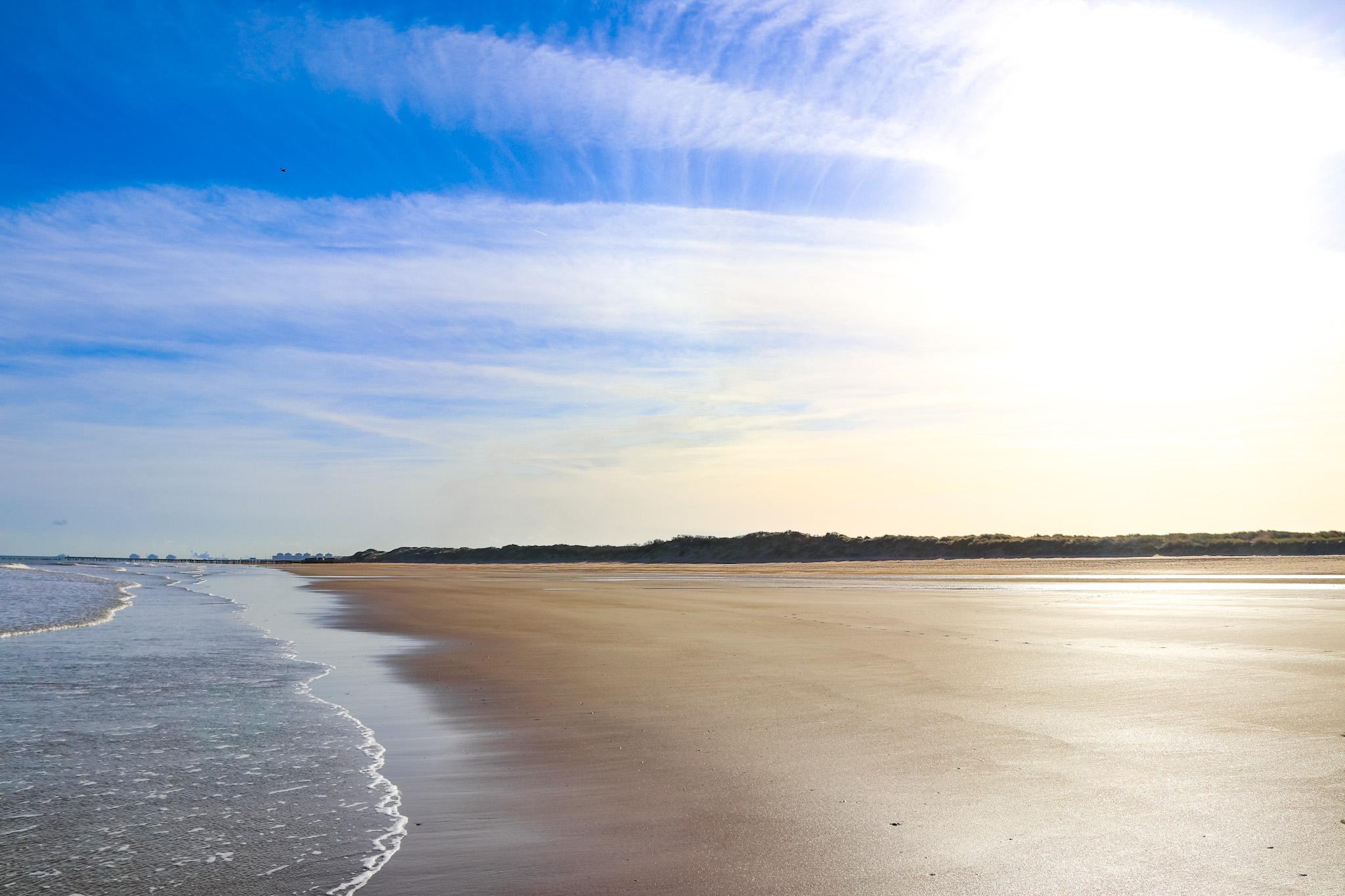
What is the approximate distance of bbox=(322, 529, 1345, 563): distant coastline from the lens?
62906 mm

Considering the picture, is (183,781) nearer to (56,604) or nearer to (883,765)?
(883,765)

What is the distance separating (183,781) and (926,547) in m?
82.0

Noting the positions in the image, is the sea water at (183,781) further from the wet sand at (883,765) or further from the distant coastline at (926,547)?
the distant coastline at (926,547)

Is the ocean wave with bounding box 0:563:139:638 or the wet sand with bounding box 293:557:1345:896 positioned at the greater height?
the ocean wave with bounding box 0:563:139:638

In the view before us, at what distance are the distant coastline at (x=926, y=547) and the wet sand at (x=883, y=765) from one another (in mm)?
56231

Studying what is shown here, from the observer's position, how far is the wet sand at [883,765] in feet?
14.5

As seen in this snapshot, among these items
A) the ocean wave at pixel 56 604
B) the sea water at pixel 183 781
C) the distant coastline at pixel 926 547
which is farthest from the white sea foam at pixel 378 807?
the distant coastline at pixel 926 547

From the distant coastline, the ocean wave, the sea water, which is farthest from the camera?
the distant coastline

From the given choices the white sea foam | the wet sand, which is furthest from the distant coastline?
the white sea foam

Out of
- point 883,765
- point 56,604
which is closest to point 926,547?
point 56,604

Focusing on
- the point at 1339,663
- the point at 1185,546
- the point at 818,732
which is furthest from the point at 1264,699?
the point at 1185,546

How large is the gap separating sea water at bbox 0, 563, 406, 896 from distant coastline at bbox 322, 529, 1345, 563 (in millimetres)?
64703

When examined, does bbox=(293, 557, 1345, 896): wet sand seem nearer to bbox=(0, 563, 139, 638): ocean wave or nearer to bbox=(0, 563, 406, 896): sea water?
bbox=(0, 563, 406, 896): sea water

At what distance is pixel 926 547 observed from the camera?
83000 millimetres
